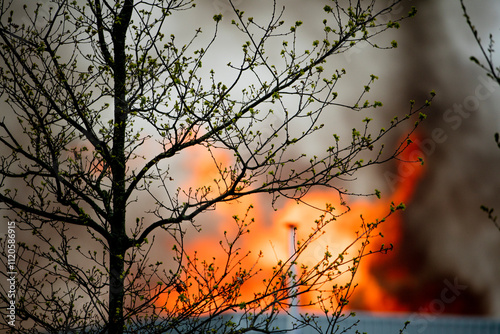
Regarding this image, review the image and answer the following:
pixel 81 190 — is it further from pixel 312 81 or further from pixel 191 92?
pixel 312 81

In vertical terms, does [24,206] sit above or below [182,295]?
above

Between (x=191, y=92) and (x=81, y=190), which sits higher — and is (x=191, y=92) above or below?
above

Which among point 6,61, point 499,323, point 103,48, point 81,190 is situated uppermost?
point 103,48

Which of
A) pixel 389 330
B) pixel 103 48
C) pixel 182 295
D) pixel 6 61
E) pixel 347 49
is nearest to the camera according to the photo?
pixel 182 295

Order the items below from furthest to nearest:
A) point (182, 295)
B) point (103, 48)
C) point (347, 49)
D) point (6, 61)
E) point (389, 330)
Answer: point (389, 330) → point (103, 48) → point (347, 49) → point (6, 61) → point (182, 295)

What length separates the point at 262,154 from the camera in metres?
6.51

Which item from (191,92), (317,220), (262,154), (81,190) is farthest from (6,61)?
(317,220)

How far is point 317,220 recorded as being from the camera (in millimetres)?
6137

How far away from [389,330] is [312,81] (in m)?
13.5

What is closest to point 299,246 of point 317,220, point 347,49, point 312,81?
point 317,220

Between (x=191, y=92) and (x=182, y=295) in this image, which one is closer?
(x=182, y=295)

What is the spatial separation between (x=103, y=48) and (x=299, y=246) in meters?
4.04

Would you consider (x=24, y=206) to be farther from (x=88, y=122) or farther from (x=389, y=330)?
(x=389, y=330)

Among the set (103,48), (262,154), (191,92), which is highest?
(103,48)
